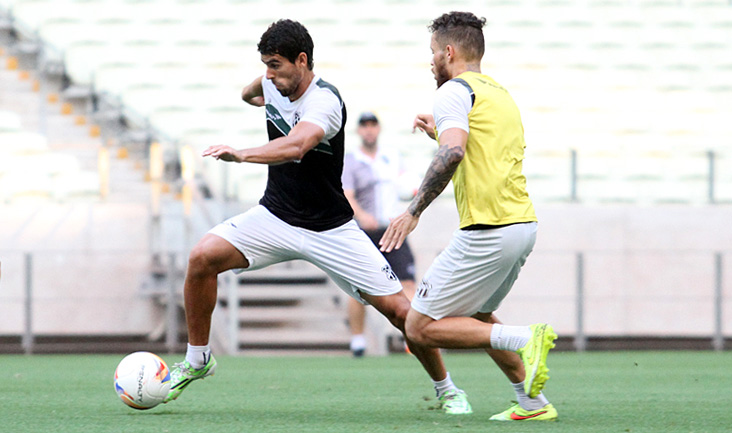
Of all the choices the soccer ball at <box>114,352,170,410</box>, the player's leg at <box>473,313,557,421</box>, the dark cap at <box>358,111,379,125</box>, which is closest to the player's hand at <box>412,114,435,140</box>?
the player's leg at <box>473,313,557,421</box>

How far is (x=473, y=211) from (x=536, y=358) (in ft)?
2.18

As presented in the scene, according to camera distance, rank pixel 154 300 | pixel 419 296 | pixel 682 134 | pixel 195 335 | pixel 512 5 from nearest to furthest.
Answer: pixel 419 296 < pixel 195 335 < pixel 154 300 < pixel 682 134 < pixel 512 5

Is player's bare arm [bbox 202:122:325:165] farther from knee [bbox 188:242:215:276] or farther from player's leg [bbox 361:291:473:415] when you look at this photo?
player's leg [bbox 361:291:473:415]

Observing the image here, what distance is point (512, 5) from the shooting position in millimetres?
15539

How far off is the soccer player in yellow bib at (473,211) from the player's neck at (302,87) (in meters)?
0.75

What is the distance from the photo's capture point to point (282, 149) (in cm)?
482

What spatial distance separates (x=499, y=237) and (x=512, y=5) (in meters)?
11.4

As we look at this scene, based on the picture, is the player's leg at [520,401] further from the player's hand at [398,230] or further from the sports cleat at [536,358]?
the player's hand at [398,230]

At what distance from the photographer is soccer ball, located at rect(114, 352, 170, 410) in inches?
200

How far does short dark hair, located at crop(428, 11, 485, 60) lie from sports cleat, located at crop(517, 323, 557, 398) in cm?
123

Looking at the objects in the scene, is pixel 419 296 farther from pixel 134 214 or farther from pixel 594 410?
pixel 134 214

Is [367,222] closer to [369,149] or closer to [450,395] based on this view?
[369,149]

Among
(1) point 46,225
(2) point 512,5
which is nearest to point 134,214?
(1) point 46,225

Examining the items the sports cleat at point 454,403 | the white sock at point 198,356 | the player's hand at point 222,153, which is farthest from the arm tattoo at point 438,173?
the white sock at point 198,356
